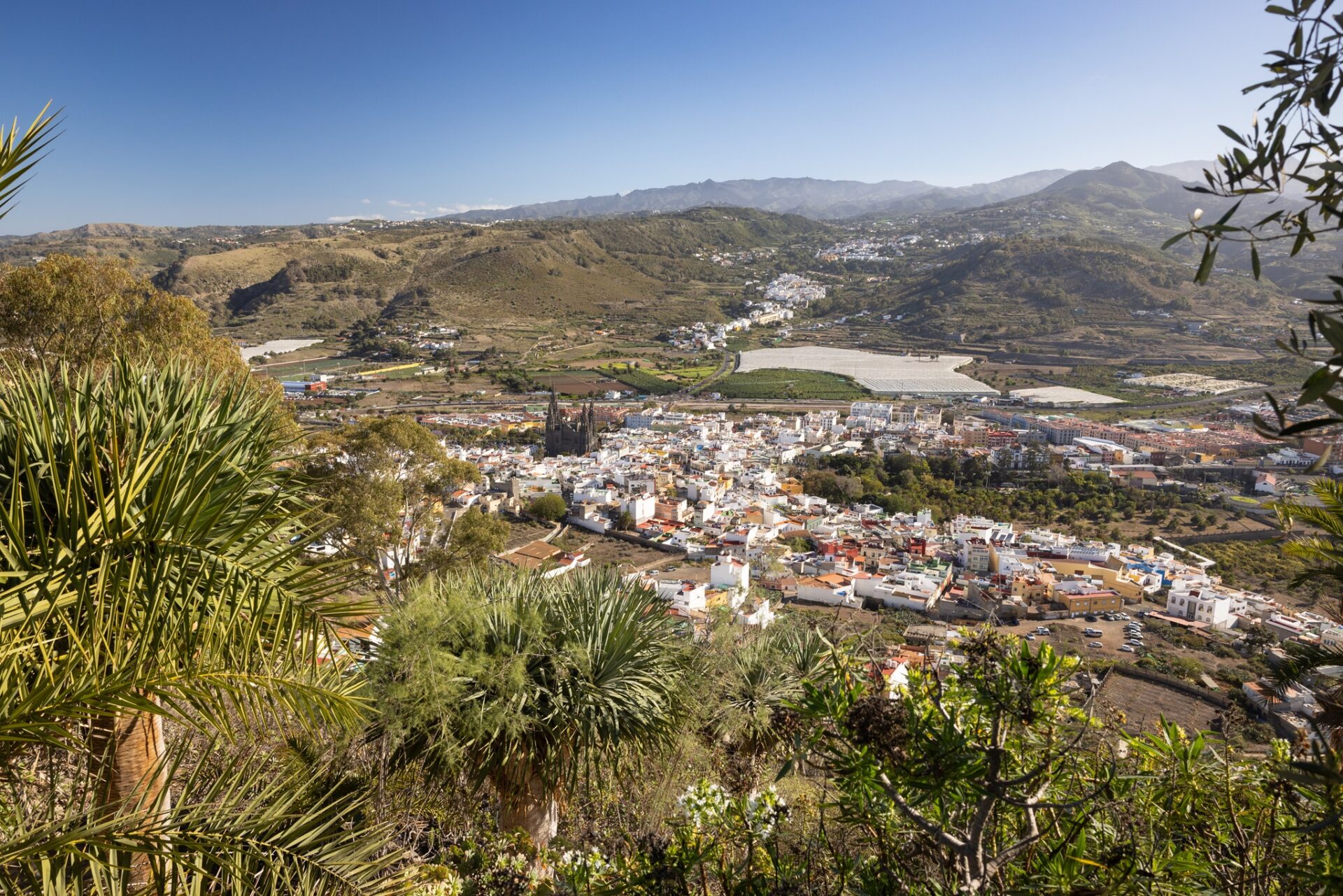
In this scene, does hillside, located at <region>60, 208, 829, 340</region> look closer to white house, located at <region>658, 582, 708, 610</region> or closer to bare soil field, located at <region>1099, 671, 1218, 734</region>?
white house, located at <region>658, 582, 708, 610</region>

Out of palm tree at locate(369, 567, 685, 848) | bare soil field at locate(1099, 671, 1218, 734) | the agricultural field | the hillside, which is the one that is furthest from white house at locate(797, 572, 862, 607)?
the hillside

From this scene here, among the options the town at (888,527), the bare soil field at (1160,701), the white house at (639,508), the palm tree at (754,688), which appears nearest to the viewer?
the palm tree at (754,688)

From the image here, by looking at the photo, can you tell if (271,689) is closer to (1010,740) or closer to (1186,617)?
(1010,740)

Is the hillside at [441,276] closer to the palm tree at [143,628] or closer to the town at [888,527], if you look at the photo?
the town at [888,527]

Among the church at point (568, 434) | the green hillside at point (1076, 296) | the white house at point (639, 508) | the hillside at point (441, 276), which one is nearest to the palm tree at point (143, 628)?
the white house at point (639, 508)

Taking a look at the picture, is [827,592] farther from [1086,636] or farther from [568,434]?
[568,434]
